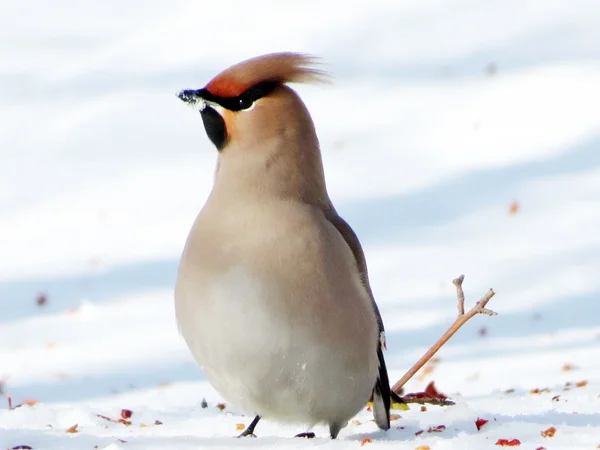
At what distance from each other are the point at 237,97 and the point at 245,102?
28 mm

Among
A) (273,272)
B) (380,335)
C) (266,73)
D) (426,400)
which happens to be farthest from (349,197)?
(273,272)

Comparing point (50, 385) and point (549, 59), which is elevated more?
point (549, 59)

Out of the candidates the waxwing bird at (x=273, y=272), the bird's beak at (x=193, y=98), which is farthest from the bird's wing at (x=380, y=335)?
the bird's beak at (x=193, y=98)

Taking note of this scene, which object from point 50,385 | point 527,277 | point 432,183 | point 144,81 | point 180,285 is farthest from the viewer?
point 144,81

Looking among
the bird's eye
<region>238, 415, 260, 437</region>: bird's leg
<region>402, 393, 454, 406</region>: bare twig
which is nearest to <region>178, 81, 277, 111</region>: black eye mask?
the bird's eye

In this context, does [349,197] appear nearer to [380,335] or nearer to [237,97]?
[380,335]

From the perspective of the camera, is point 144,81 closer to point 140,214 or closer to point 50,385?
point 140,214

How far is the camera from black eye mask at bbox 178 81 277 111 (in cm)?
329

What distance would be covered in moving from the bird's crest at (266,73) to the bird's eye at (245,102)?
2 centimetres

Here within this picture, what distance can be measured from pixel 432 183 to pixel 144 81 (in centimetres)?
240

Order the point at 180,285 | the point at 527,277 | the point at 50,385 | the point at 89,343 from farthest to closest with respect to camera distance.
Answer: the point at 527,277, the point at 89,343, the point at 50,385, the point at 180,285

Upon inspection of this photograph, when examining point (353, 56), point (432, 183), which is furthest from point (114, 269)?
point (353, 56)

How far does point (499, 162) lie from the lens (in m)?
7.94

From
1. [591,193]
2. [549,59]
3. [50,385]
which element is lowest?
[50,385]
